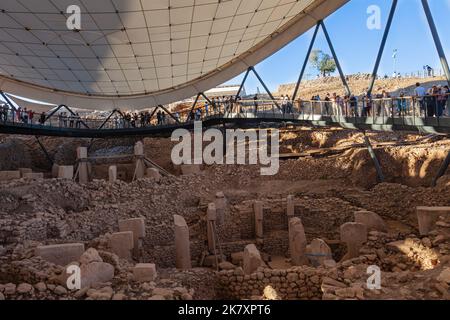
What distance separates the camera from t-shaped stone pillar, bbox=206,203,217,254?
50.4 ft

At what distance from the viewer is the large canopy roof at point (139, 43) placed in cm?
1647

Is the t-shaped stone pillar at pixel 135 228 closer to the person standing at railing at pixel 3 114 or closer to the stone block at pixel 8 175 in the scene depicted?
the stone block at pixel 8 175

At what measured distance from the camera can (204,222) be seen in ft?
53.9

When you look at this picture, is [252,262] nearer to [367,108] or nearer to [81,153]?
[367,108]

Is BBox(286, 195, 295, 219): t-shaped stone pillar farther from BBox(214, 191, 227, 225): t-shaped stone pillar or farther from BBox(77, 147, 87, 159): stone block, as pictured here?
BBox(77, 147, 87, 159): stone block

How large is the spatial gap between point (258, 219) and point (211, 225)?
2.34 m

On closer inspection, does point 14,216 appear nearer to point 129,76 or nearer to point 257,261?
point 257,261

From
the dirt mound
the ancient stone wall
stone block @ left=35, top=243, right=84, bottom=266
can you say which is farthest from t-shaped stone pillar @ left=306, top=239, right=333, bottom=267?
the dirt mound

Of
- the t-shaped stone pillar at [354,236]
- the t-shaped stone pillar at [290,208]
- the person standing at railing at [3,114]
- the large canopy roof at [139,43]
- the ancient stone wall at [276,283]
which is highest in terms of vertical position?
the large canopy roof at [139,43]

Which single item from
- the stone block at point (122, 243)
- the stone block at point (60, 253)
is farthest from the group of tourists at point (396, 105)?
the stone block at point (60, 253)

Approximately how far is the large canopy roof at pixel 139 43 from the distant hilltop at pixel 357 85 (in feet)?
69.1

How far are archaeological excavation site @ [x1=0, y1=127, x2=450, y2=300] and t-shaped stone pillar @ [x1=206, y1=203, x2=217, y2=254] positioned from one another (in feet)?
0.28

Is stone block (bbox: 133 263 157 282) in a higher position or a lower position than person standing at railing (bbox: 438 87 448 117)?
lower

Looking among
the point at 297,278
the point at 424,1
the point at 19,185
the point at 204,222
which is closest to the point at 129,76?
the point at 19,185
